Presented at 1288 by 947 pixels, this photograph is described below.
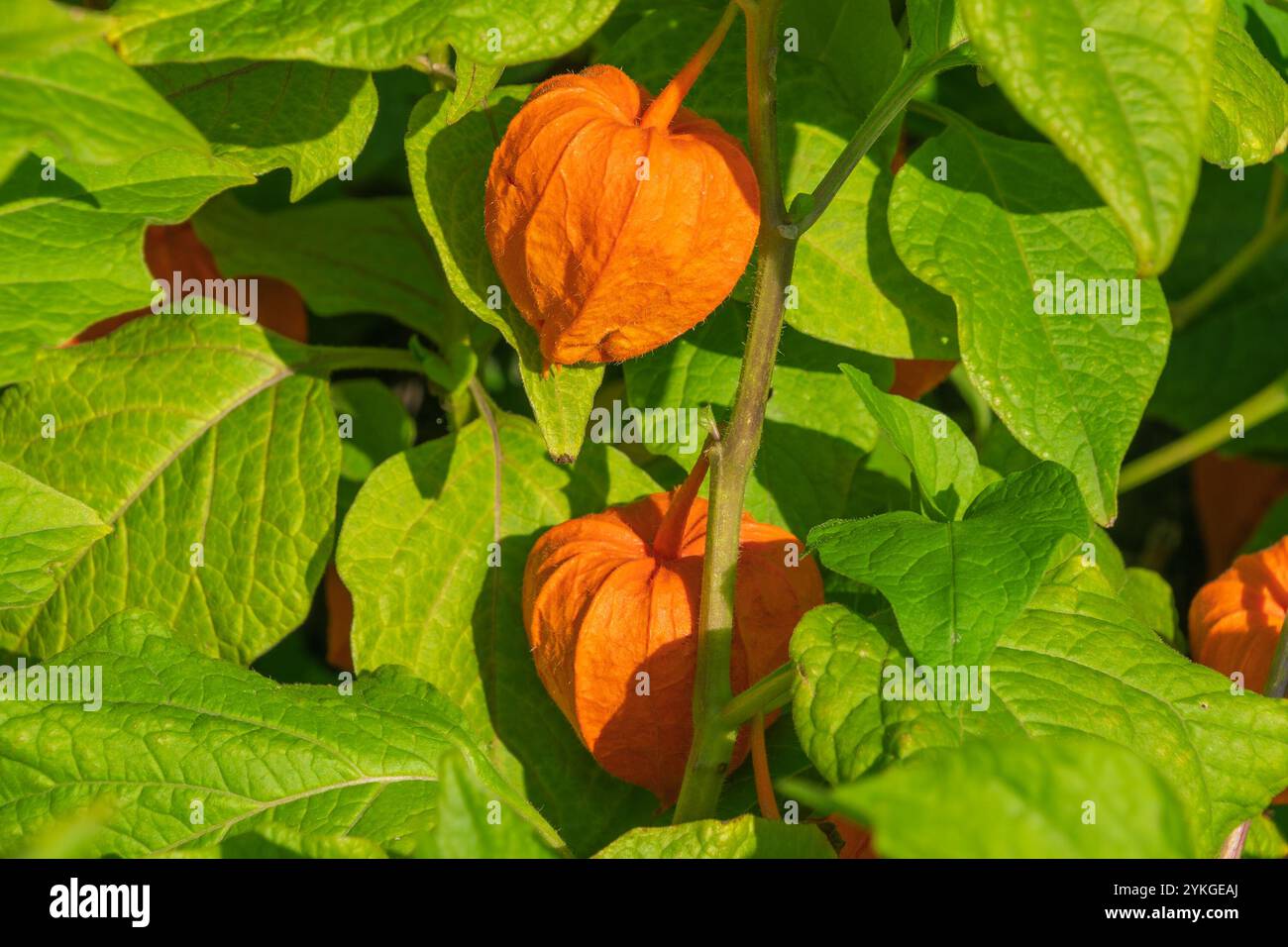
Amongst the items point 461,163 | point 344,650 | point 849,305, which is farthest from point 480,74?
point 344,650

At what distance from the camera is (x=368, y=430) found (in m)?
1.32

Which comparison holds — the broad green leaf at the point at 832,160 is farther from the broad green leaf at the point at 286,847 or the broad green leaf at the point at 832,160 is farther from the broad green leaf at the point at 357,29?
the broad green leaf at the point at 286,847

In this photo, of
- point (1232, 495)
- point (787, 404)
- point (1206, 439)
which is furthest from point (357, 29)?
point (1232, 495)

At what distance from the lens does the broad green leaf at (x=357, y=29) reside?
0.64m

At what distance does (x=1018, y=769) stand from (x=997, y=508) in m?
0.34

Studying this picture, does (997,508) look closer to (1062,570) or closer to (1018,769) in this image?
(1062,570)

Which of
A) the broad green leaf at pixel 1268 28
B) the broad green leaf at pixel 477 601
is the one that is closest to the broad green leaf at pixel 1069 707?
the broad green leaf at pixel 477 601

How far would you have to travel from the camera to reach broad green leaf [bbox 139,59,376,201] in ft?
2.98

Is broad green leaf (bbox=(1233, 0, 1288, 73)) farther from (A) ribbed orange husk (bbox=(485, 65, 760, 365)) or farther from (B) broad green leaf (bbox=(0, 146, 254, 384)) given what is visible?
(B) broad green leaf (bbox=(0, 146, 254, 384))

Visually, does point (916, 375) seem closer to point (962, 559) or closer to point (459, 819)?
point (962, 559)

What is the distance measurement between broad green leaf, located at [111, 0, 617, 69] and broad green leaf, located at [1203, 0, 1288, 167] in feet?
1.49

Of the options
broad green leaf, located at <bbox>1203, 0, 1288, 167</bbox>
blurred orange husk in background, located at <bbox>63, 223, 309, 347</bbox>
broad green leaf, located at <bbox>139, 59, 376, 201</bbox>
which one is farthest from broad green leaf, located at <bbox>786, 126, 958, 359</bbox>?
blurred orange husk in background, located at <bbox>63, 223, 309, 347</bbox>

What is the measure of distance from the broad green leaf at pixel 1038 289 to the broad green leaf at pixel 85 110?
1.70 ft
